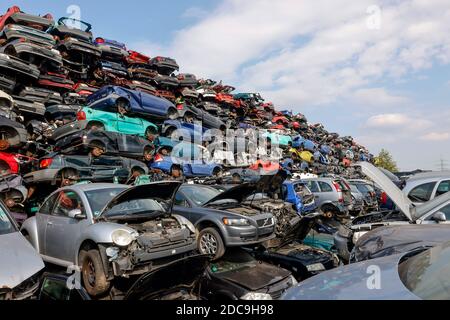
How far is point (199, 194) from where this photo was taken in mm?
8508

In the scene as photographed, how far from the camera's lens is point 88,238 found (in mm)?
5340

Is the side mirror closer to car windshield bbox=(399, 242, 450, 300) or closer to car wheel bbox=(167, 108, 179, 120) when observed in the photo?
car windshield bbox=(399, 242, 450, 300)

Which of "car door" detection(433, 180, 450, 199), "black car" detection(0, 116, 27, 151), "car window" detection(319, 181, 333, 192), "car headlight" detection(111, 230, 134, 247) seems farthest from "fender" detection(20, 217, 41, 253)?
"car window" detection(319, 181, 333, 192)

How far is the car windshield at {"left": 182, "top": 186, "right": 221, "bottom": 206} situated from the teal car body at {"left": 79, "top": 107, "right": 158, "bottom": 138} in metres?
6.71

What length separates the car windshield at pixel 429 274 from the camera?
2287mm

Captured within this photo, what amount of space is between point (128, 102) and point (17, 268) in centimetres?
1242

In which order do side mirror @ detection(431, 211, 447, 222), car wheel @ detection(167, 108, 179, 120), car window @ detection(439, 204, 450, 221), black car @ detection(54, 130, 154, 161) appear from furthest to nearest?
1. car wheel @ detection(167, 108, 179, 120)
2. black car @ detection(54, 130, 154, 161)
3. car window @ detection(439, 204, 450, 221)
4. side mirror @ detection(431, 211, 447, 222)

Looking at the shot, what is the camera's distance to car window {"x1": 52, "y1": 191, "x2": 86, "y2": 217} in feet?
19.9

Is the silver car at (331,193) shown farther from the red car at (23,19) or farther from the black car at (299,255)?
the red car at (23,19)

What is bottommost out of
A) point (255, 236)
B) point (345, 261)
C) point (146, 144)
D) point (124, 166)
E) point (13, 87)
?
point (345, 261)

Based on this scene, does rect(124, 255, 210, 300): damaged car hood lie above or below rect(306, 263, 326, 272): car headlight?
above

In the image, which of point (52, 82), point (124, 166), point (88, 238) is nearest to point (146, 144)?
point (124, 166)
